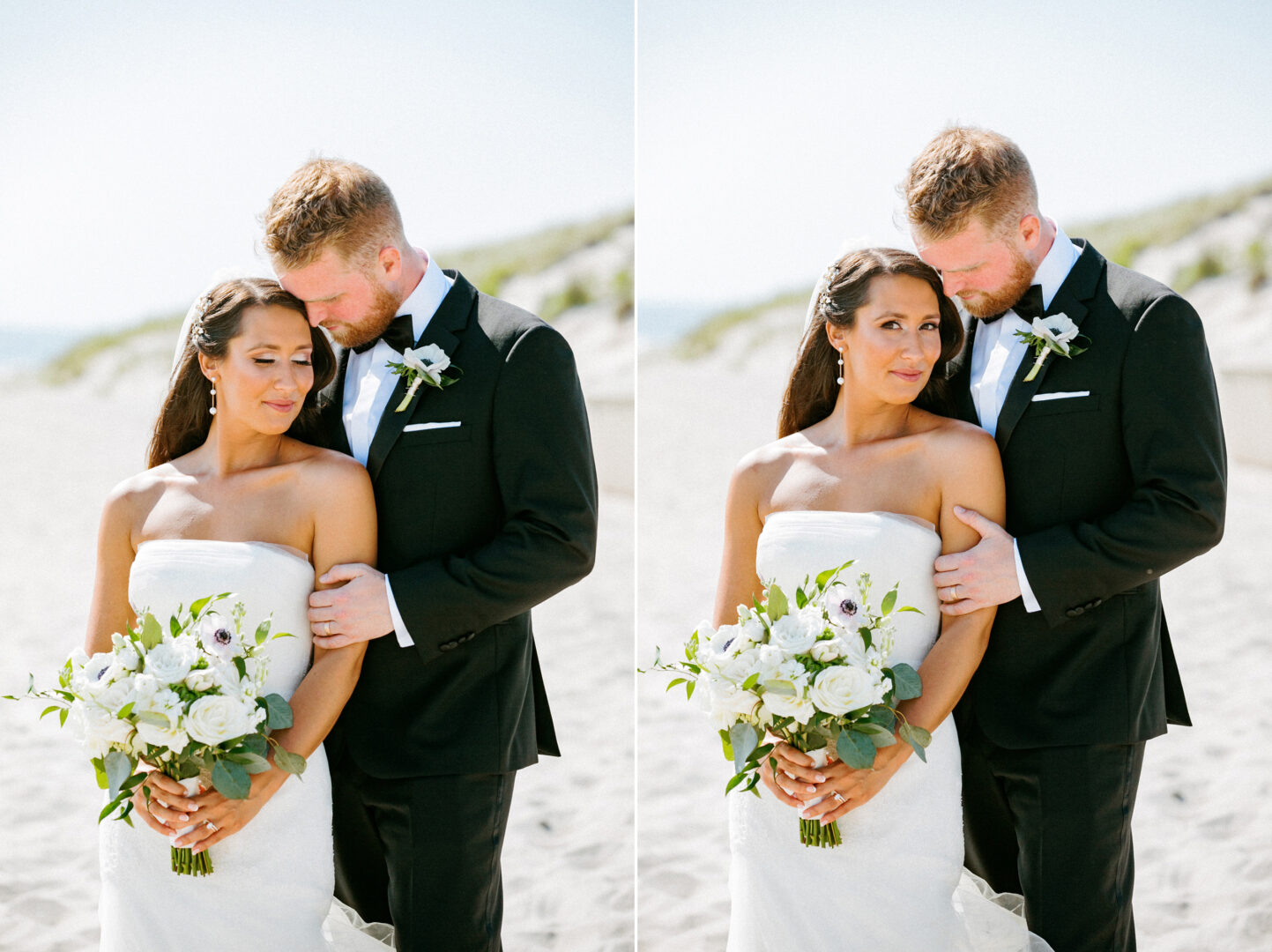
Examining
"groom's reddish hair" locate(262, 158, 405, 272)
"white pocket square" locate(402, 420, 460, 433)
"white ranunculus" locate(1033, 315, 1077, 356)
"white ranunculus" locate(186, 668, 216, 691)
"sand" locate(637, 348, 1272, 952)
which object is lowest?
"sand" locate(637, 348, 1272, 952)

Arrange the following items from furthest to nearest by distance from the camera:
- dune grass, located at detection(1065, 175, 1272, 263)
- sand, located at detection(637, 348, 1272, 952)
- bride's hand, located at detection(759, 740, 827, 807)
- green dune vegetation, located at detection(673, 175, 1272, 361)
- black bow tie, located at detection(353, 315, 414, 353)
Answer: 1. dune grass, located at detection(1065, 175, 1272, 263)
2. green dune vegetation, located at detection(673, 175, 1272, 361)
3. sand, located at detection(637, 348, 1272, 952)
4. black bow tie, located at detection(353, 315, 414, 353)
5. bride's hand, located at detection(759, 740, 827, 807)

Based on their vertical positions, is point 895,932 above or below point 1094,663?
below

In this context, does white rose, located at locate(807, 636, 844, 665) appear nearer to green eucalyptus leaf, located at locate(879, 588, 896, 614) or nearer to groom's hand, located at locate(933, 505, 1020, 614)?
green eucalyptus leaf, located at locate(879, 588, 896, 614)

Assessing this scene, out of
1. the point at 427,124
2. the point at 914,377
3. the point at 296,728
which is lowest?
the point at 296,728

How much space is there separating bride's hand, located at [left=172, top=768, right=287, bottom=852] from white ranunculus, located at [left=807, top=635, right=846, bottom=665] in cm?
128

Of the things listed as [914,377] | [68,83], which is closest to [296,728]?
[914,377]

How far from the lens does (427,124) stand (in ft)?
97.7

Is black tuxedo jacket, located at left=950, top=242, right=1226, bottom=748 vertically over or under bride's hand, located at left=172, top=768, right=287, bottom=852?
over

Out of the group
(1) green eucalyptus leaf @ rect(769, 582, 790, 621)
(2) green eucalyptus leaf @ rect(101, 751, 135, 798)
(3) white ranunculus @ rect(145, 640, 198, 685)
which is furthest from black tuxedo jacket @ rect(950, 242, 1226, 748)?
(2) green eucalyptus leaf @ rect(101, 751, 135, 798)

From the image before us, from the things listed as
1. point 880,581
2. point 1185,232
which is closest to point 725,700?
point 880,581

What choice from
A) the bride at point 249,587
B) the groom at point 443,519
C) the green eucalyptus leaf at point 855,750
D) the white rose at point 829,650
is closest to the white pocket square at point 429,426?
the groom at point 443,519

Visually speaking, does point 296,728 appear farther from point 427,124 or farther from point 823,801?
point 427,124

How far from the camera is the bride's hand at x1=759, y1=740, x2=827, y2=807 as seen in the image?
2.85 meters

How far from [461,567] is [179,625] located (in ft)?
2.10
